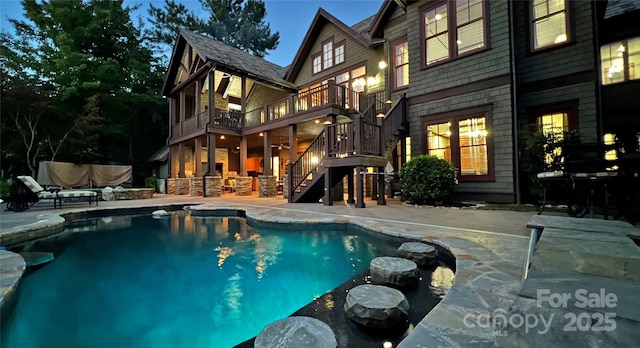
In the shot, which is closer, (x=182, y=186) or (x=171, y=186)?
(x=182, y=186)

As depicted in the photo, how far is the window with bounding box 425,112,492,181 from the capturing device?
7.43 m

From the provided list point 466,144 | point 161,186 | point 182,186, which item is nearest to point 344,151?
point 466,144

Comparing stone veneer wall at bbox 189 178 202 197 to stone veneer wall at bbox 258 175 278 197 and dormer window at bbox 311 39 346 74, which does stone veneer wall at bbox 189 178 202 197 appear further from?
dormer window at bbox 311 39 346 74

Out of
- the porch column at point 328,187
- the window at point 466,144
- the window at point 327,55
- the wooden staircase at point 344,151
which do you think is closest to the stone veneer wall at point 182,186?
the wooden staircase at point 344,151

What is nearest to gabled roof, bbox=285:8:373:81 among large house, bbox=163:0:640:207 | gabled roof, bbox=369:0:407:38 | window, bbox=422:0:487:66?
large house, bbox=163:0:640:207

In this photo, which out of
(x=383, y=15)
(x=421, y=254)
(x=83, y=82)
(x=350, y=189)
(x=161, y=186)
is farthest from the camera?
(x=161, y=186)

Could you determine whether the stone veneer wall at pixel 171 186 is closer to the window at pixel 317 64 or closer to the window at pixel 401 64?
the window at pixel 317 64

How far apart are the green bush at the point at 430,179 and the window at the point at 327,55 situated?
24.3 ft

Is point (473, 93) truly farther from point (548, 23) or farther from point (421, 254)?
point (421, 254)

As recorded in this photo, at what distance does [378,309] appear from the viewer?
186 cm

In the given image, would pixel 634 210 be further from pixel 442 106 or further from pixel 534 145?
pixel 442 106

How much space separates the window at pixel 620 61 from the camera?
7.62 m

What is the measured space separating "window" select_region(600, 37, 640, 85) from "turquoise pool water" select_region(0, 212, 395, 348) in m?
9.33

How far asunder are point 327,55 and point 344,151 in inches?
285
